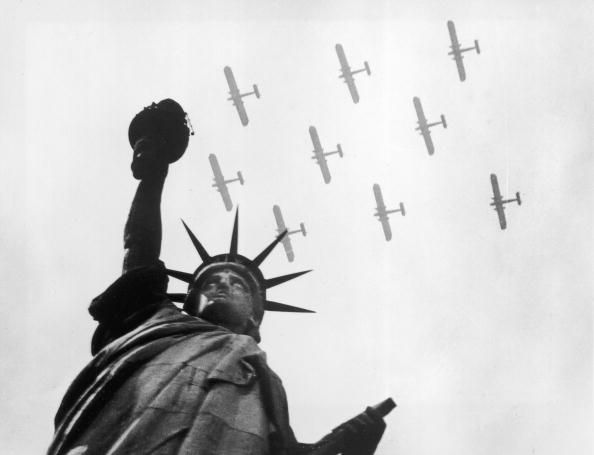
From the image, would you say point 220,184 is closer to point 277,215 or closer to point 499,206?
point 277,215

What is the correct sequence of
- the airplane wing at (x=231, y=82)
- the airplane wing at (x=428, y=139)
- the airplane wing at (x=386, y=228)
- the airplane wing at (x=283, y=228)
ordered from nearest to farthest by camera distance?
the airplane wing at (x=283, y=228), the airplane wing at (x=386, y=228), the airplane wing at (x=428, y=139), the airplane wing at (x=231, y=82)

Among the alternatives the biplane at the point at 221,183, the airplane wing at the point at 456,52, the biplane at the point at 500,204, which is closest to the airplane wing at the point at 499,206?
the biplane at the point at 500,204

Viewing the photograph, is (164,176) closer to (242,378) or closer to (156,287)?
(156,287)

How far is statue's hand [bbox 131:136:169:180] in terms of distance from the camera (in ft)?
53.0

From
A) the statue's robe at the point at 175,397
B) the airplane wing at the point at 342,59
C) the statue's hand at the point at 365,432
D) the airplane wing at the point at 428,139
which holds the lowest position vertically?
the statue's hand at the point at 365,432

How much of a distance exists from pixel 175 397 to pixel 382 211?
4627 centimetres

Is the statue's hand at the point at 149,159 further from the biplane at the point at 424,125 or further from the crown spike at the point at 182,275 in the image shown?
the biplane at the point at 424,125

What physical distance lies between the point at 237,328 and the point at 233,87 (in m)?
47.1

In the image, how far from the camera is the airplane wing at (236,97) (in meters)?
60.7

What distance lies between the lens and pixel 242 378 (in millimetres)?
12742

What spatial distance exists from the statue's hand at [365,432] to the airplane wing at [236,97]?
49369 millimetres

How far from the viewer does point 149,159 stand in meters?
16.2

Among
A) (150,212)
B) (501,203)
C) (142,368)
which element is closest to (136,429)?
(142,368)

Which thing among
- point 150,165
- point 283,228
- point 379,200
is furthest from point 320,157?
point 150,165
